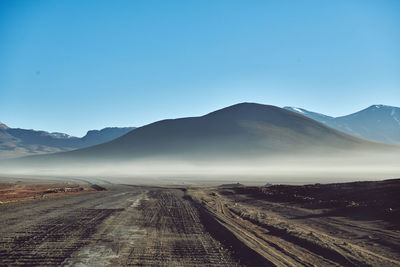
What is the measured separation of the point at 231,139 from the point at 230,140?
1.22 meters

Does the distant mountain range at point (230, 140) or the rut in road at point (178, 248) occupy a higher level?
the distant mountain range at point (230, 140)

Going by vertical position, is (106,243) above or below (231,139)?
below

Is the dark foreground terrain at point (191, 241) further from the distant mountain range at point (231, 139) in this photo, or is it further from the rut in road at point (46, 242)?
the distant mountain range at point (231, 139)

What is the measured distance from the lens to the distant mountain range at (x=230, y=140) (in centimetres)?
15425

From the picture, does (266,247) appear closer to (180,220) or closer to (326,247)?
(326,247)

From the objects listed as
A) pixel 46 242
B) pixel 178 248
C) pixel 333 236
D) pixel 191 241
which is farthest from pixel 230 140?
pixel 46 242

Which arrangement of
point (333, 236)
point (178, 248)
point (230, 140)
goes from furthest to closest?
point (230, 140), point (333, 236), point (178, 248)

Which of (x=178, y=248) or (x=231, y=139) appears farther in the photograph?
(x=231, y=139)

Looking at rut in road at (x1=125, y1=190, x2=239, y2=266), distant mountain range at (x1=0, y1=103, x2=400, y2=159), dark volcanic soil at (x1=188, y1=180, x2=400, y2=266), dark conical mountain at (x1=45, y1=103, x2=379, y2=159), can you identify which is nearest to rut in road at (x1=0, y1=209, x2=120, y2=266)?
rut in road at (x1=125, y1=190, x2=239, y2=266)

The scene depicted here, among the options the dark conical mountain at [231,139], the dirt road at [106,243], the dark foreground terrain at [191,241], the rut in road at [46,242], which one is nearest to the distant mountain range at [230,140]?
the dark conical mountain at [231,139]

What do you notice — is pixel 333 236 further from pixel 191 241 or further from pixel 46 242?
pixel 46 242

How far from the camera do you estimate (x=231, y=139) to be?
166 metres

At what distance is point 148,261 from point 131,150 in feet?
569

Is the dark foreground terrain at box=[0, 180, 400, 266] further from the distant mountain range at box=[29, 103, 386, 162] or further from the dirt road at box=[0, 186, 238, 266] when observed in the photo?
the distant mountain range at box=[29, 103, 386, 162]
